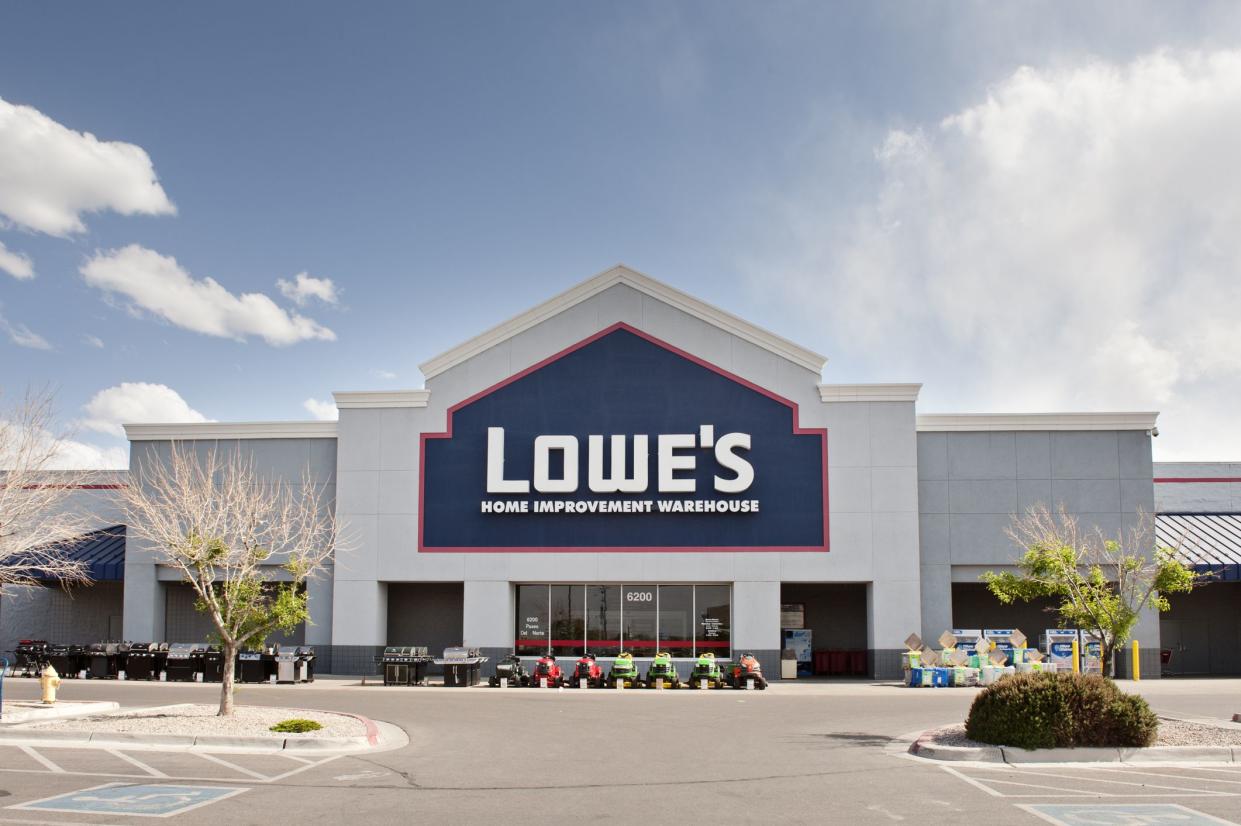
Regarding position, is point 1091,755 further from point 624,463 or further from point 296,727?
point 624,463

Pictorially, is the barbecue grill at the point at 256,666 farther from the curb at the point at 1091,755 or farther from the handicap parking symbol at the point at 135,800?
the curb at the point at 1091,755

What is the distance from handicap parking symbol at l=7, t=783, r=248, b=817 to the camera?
37.8ft

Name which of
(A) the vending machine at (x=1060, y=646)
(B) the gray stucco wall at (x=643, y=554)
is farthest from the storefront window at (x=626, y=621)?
(A) the vending machine at (x=1060, y=646)

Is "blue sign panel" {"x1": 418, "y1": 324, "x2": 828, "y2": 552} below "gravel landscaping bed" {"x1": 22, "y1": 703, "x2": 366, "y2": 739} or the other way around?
the other way around

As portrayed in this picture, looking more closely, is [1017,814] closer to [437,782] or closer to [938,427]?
[437,782]

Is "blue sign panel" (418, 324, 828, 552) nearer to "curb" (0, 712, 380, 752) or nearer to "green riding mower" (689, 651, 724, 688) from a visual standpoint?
"green riding mower" (689, 651, 724, 688)

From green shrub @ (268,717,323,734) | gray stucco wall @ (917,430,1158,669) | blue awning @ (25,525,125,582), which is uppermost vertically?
gray stucco wall @ (917,430,1158,669)

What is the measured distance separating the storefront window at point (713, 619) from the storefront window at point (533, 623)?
189 inches

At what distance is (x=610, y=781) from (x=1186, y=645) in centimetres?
3174

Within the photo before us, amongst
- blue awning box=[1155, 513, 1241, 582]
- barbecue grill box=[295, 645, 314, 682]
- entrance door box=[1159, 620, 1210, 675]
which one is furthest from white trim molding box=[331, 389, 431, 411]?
entrance door box=[1159, 620, 1210, 675]

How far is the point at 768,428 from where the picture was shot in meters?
33.7

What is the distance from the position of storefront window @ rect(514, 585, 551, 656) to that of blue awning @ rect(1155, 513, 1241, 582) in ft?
64.3

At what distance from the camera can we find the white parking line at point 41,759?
14.2m

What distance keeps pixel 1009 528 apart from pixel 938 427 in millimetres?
3809
